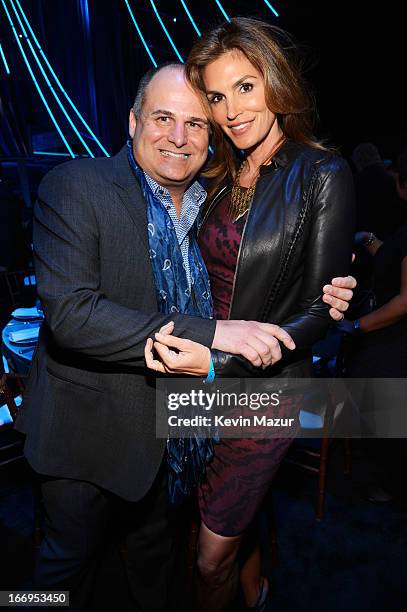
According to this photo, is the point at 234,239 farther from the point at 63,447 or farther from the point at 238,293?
the point at 63,447

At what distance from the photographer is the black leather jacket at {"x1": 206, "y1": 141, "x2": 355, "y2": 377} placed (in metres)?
1.34

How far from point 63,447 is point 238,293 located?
2.51ft

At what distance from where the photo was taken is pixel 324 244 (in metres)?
1.34

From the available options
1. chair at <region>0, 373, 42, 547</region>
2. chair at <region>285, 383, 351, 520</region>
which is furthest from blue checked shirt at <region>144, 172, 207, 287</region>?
chair at <region>285, 383, 351, 520</region>

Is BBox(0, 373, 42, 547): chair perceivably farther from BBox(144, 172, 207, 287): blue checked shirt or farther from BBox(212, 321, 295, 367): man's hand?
BBox(212, 321, 295, 367): man's hand

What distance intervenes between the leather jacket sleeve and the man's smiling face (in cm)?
47

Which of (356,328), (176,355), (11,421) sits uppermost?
(176,355)

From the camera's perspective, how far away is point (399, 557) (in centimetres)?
238

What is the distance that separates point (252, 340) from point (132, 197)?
0.58 meters

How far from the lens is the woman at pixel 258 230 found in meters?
1.35

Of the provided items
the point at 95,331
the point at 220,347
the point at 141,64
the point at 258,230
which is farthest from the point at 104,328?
the point at 141,64

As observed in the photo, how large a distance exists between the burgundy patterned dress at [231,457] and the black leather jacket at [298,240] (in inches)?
4.4

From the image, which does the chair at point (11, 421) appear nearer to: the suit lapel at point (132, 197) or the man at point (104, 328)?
the man at point (104, 328)

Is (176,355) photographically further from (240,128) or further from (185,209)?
(240,128)
